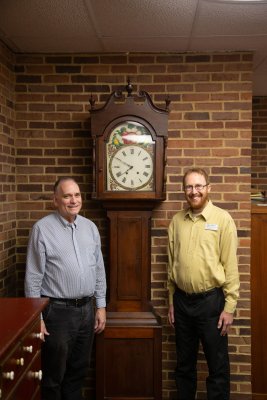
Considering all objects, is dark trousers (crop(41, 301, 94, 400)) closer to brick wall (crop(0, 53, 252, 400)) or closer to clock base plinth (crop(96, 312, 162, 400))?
clock base plinth (crop(96, 312, 162, 400))

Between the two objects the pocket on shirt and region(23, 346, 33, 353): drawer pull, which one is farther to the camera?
the pocket on shirt

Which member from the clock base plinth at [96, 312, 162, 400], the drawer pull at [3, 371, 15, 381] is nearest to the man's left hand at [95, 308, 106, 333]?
the clock base plinth at [96, 312, 162, 400]

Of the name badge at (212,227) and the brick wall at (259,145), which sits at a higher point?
the brick wall at (259,145)

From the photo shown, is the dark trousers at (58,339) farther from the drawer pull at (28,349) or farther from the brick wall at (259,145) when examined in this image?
the brick wall at (259,145)

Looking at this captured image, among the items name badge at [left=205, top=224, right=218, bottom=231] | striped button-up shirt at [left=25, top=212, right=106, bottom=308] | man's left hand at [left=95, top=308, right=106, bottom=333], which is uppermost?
name badge at [left=205, top=224, right=218, bottom=231]

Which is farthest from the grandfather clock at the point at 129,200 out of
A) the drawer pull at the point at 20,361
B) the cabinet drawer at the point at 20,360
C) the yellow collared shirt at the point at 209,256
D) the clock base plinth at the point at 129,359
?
the drawer pull at the point at 20,361

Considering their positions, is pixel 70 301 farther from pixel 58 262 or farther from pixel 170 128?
pixel 170 128

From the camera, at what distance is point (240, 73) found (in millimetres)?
3145

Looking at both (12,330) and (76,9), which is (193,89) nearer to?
(76,9)

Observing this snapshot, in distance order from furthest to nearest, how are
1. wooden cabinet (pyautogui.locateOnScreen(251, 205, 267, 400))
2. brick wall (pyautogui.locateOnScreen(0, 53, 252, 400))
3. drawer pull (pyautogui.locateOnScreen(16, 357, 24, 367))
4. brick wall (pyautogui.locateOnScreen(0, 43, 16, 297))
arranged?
1. wooden cabinet (pyautogui.locateOnScreen(251, 205, 267, 400))
2. brick wall (pyautogui.locateOnScreen(0, 53, 252, 400))
3. brick wall (pyautogui.locateOnScreen(0, 43, 16, 297))
4. drawer pull (pyautogui.locateOnScreen(16, 357, 24, 367))

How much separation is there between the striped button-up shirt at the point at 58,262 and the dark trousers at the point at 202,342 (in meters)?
0.61

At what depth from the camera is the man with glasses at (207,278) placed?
8.86 ft

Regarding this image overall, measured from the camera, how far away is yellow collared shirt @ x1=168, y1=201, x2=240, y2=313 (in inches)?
106

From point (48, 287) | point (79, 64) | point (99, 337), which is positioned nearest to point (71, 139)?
point (79, 64)
